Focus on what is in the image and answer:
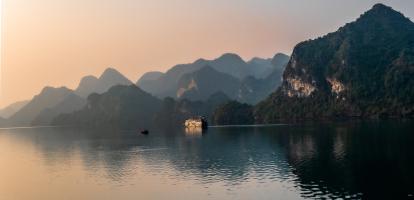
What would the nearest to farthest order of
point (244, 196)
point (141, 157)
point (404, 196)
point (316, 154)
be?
point (404, 196) < point (244, 196) < point (316, 154) < point (141, 157)

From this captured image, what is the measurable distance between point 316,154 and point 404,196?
192ft

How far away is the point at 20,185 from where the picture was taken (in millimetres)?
104312

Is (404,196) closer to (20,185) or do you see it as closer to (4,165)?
(20,185)

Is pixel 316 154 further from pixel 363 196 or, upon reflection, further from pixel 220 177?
pixel 363 196

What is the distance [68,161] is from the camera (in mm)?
147250

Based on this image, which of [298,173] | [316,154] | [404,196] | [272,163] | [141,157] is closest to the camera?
[404,196]

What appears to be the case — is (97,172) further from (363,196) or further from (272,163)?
(363,196)

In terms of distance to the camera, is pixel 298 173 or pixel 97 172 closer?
pixel 298 173

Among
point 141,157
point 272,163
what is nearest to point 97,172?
point 141,157

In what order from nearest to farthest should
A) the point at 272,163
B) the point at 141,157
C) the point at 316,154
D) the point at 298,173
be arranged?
the point at 298,173 < the point at 272,163 < the point at 316,154 < the point at 141,157

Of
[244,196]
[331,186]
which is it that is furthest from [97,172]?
[331,186]

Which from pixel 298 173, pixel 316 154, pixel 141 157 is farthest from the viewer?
pixel 141 157

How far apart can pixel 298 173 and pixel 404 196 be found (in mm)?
29886

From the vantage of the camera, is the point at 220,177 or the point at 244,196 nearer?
the point at 244,196
